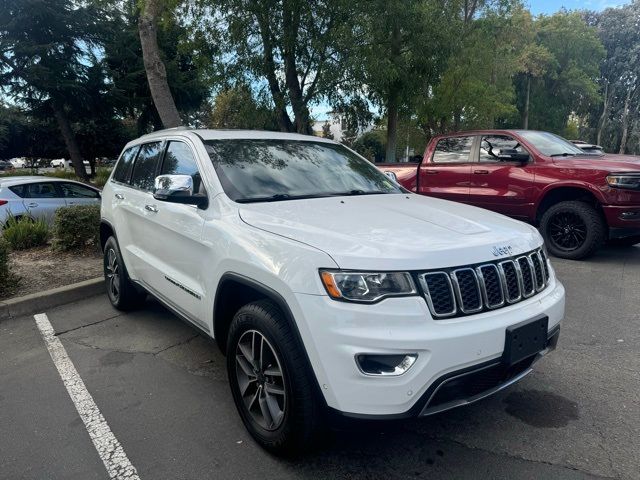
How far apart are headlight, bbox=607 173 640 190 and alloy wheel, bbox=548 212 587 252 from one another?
0.63 metres

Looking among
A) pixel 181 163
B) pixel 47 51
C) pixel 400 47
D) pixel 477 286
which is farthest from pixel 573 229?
pixel 47 51

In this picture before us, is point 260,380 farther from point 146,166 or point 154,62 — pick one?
point 154,62

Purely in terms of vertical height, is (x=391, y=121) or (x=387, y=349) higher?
(x=391, y=121)

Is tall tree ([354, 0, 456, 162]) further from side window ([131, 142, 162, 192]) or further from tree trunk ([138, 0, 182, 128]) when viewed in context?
side window ([131, 142, 162, 192])

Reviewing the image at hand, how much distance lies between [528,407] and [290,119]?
32.5 feet

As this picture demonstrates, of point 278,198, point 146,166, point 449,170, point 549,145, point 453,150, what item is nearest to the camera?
point 278,198

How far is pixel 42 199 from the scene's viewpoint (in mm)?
9758

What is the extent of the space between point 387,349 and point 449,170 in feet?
21.0

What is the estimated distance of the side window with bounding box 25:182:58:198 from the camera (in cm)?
961

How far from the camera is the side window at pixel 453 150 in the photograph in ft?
25.7

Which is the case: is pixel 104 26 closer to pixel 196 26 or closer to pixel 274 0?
pixel 196 26

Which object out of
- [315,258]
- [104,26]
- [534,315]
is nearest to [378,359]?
[315,258]

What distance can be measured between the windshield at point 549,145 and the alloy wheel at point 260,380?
5884mm

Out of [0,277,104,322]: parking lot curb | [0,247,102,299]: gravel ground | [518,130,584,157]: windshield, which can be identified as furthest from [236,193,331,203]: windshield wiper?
[518,130,584,157]: windshield
